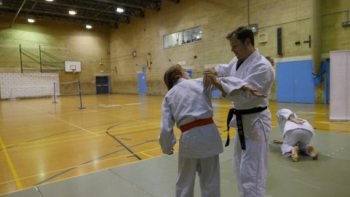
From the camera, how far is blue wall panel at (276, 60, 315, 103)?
41.7ft

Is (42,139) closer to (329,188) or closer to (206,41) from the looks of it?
(329,188)

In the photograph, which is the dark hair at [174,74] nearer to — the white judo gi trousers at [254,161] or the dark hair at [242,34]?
the dark hair at [242,34]

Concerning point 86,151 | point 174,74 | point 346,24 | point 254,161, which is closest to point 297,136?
point 254,161

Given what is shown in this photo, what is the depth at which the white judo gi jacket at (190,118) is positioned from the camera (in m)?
2.18

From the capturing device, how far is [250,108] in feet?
7.21

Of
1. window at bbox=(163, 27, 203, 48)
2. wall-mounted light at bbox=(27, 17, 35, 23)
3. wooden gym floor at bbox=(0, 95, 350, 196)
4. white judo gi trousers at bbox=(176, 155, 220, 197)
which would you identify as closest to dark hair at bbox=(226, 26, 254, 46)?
white judo gi trousers at bbox=(176, 155, 220, 197)

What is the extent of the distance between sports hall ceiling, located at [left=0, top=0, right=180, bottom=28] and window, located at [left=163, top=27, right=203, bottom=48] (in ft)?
8.45

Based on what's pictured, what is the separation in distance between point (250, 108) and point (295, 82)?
12349 mm

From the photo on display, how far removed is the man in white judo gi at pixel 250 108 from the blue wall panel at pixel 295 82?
11853mm

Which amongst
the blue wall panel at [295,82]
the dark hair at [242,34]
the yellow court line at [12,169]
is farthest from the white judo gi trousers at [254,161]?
the blue wall panel at [295,82]

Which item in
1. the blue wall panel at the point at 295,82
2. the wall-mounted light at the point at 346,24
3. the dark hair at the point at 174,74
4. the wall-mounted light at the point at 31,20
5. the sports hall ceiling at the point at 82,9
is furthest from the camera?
the wall-mounted light at the point at 31,20

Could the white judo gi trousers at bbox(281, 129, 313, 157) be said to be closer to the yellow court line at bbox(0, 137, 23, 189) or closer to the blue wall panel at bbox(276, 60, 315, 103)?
the yellow court line at bbox(0, 137, 23, 189)

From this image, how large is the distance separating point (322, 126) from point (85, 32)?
27321mm

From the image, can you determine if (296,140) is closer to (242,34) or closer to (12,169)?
(242,34)
